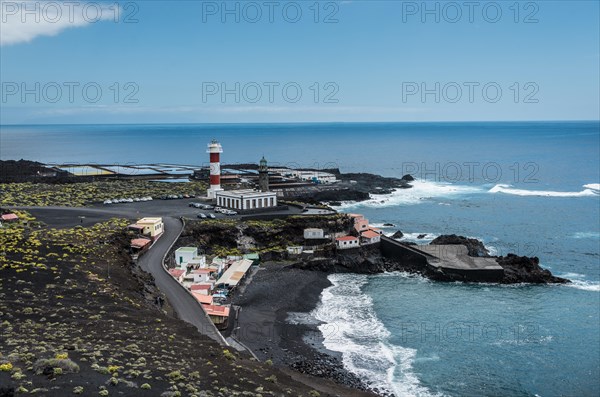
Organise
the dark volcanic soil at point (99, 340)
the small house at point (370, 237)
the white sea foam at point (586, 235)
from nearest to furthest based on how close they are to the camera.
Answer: the dark volcanic soil at point (99, 340), the small house at point (370, 237), the white sea foam at point (586, 235)

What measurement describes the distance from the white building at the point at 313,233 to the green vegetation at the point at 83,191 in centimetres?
2491

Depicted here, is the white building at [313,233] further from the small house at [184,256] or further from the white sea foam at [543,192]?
the white sea foam at [543,192]

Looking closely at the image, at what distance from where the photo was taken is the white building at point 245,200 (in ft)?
206

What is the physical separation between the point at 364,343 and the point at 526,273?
22347mm

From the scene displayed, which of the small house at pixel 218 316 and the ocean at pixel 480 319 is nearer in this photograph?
the ocean at pixel 480 319

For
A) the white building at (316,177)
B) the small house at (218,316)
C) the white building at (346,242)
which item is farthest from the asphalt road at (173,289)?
the white building at (316,177)

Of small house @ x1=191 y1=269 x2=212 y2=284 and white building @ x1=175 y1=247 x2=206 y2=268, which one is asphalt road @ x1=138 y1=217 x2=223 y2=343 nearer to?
white building @ x1=175 y1=247 x2=206 y2=268

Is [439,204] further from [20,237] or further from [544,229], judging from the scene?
[20,237]

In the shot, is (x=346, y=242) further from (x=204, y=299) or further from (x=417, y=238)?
(x=204, y=299)

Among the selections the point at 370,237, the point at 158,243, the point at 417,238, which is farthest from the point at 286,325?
the point at 417,238

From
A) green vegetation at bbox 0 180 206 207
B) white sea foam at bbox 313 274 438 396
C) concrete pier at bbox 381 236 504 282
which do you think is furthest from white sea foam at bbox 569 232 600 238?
green vegetation at bbox 0 180 206 207

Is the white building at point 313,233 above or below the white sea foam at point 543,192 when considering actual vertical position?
below

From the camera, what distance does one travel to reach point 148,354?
73.5 ft

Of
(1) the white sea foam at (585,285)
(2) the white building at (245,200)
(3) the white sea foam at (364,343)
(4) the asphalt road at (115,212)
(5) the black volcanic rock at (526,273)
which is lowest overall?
(3) the white sea foam at (364,343)
